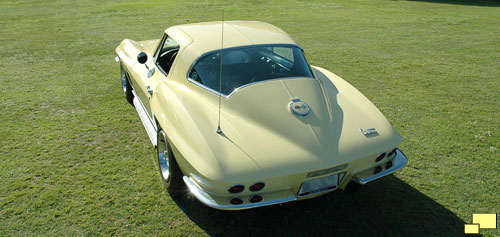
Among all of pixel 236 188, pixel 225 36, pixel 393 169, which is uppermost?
pixel 225 36

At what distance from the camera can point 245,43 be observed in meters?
3.66

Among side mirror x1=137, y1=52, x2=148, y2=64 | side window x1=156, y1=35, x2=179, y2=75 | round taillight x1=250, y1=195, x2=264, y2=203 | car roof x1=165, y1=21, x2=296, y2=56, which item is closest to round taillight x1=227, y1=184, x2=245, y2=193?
round taillight x1=250, y1=195, x2=264, y2=203

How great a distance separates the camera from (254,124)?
2889mm

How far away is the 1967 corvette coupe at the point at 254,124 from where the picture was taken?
99.2 inches

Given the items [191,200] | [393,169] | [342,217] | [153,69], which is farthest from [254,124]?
[153,69]

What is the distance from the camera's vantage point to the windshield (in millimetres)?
3322

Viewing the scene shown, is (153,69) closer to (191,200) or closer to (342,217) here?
(191,200)

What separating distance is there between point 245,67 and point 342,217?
1740 millimetres

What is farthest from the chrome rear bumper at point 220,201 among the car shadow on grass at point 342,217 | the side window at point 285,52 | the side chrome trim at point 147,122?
the side window at point 285,52

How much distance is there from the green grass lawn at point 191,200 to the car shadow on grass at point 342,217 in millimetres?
13

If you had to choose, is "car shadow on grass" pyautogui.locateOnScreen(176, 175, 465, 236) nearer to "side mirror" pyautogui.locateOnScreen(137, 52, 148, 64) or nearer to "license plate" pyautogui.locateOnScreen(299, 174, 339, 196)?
"license plate" pyautogui.locateOnScreen(299, 174, 339, 196)

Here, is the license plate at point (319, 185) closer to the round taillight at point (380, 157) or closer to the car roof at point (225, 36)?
the round taillight at point (380, 157)

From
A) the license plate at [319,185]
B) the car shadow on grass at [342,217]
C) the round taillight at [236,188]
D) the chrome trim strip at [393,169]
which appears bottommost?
the car shadow on grass at [342,217]

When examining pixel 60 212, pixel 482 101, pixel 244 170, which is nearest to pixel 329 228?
pixel 244 170
